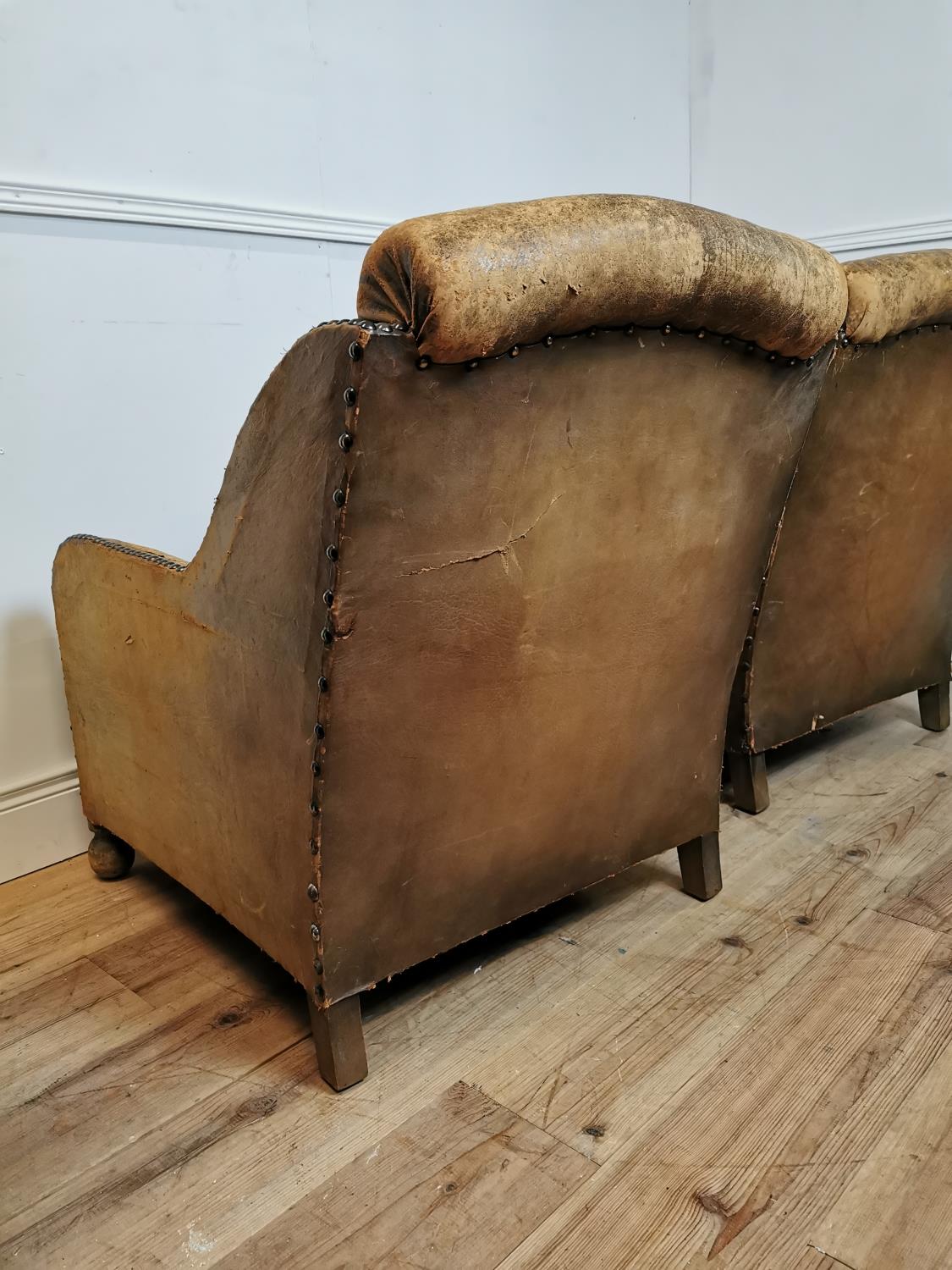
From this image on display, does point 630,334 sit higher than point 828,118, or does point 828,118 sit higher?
point 828,118

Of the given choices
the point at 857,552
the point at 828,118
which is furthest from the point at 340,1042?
the point at 828,118

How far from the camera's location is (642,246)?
982mm

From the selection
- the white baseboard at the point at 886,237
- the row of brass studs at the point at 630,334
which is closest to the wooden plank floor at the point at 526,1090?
the row of brass studs at the point at 630,334

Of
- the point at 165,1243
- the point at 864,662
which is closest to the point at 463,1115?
the point at 165,1243

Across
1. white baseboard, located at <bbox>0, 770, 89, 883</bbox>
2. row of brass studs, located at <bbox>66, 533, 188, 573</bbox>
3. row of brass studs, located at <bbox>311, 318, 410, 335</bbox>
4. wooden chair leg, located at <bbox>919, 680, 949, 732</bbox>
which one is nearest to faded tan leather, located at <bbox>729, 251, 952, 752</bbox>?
wooden chair leg, located at <bbox>919, 680, 949, 732</bbox>

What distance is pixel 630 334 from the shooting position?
1069 millimetres

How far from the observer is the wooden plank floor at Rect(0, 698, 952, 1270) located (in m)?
0.98

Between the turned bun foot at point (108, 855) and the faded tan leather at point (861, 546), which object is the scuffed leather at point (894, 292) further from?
the turned bun foot at point (108, 855)

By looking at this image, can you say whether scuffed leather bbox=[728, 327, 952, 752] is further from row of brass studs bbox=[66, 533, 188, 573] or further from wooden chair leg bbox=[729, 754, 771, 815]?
row of brass studs bbox=[66, 533, 188, 573]

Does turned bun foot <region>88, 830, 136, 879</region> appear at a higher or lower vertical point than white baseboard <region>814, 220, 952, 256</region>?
lower

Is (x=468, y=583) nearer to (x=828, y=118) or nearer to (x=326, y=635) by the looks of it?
(x=326, y=635)

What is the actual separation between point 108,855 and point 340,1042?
767mm

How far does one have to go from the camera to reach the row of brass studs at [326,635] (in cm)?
91

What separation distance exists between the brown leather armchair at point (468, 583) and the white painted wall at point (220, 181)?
1.58 ft
